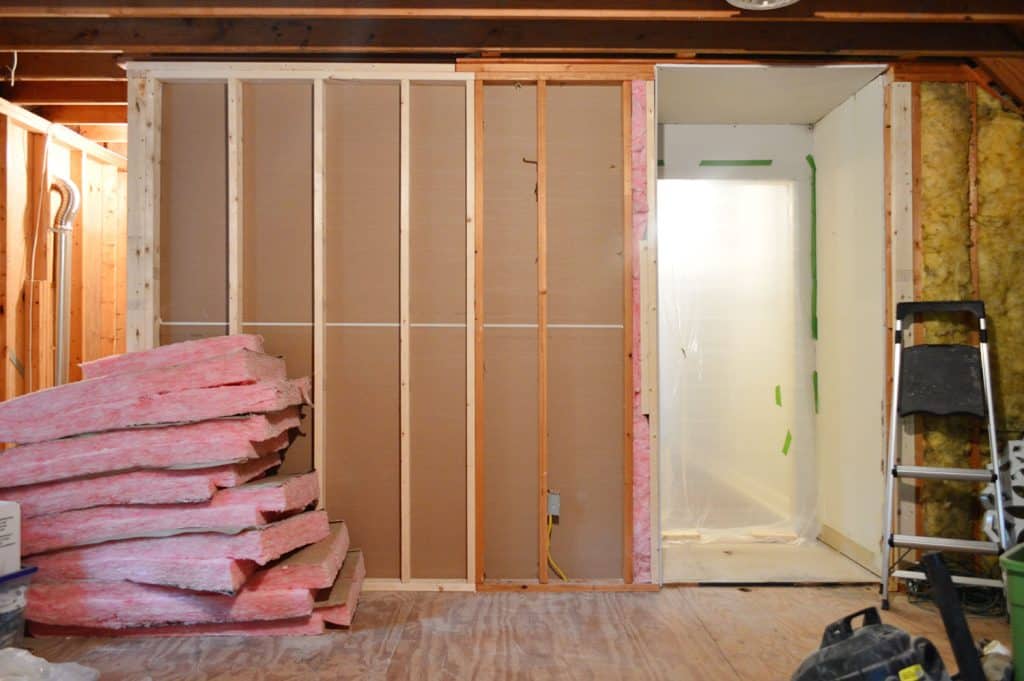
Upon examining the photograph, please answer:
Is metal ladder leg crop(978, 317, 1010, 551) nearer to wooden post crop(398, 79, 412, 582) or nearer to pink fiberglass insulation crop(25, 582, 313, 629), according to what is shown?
wooden post crop(398, 79, 412, 582)

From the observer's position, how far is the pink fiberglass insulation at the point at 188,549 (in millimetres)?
2787

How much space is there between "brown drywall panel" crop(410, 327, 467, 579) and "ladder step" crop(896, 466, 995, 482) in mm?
2167

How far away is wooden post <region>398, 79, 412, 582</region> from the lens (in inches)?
134

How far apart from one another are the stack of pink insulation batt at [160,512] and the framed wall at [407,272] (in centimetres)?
53

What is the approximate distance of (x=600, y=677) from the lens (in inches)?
98.8

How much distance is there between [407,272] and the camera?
3459mm

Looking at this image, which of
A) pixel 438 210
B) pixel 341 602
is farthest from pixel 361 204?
pixel 341 602

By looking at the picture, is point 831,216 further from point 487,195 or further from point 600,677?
point 600,677

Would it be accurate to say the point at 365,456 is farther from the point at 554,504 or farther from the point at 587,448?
the point at 587,448

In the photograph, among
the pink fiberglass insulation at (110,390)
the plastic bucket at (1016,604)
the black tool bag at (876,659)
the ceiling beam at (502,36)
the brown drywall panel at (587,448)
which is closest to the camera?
the black tool bag at (876,659)

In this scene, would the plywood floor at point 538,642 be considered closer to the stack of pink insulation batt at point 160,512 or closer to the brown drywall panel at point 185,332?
the stack of pink insulation batt at point 160,512

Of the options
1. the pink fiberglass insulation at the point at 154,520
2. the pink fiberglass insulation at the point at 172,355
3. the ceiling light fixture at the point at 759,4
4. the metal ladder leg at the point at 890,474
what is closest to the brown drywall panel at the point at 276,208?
the pink fiberglass insulation at the point at 172,355

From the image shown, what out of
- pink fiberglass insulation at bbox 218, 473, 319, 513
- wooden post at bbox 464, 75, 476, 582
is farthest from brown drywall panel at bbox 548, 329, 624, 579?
pink fiberglass insulation at bbox 218, 473, 319, 513

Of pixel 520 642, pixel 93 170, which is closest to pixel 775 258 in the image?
pixel 520 642
